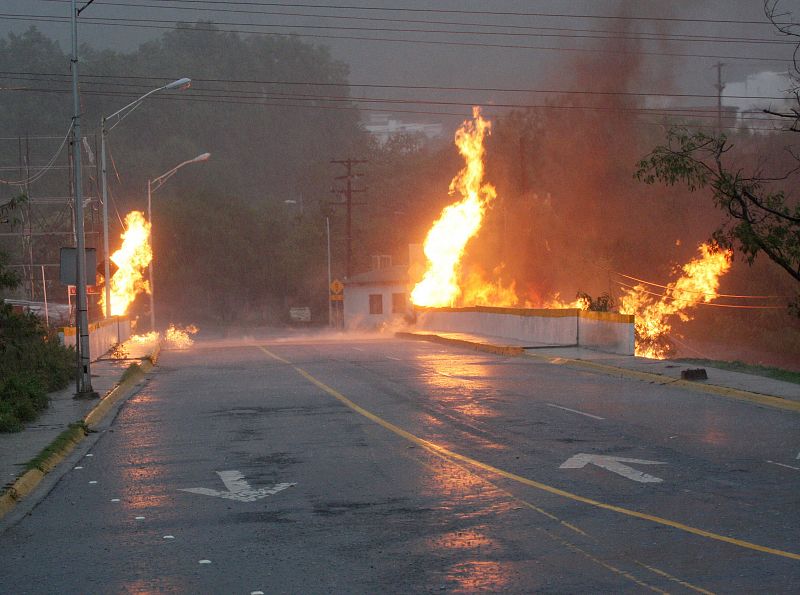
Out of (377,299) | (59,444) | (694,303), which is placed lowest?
(59,444)

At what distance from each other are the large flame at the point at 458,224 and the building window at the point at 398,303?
15.6 metres

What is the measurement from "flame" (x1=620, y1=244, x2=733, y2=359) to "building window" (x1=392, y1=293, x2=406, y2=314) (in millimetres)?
19483

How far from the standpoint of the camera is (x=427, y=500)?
10.3 meters

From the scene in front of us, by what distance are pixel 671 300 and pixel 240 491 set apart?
4903 cm

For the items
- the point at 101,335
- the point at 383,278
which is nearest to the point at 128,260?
the point at 383,278

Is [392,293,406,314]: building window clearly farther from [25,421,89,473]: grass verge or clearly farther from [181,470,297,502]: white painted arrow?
[181,470,297,502]: white painted arrow

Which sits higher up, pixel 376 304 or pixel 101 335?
pixel 376 304

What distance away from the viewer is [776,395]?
18.1m

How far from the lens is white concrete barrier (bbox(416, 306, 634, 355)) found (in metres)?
29.3

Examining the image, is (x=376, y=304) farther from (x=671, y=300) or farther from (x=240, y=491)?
(x=240, y=491)

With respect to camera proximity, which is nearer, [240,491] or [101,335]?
[240,491]

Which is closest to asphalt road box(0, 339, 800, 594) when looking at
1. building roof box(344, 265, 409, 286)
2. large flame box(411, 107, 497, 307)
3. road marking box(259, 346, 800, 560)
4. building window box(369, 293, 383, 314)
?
road marking box(259, 346, 800, 560)

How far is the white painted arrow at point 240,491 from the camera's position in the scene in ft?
35.4

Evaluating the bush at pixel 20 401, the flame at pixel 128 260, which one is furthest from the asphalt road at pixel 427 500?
the flame at pixel 128 260
